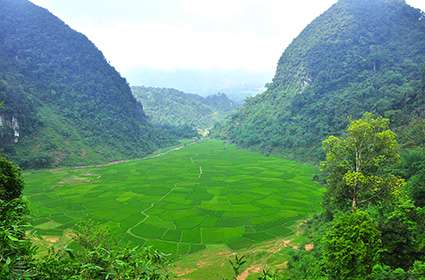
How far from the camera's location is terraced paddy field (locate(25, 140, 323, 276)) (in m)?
34.0

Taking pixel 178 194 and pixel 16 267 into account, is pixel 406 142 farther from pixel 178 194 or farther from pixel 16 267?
pixel 16 267

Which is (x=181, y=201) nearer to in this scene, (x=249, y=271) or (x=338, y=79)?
(x=249, y=271)

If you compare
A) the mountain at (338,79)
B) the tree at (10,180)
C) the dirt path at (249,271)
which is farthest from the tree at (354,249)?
the mountain at (338,79)

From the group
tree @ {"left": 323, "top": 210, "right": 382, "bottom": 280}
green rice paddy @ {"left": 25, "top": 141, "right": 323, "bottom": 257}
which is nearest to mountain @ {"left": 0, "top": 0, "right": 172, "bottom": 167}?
green rice paddy @ {"left": 25, "top": 141, "right": 323, "bottom": 257}

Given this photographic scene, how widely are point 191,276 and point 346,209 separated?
10.2m

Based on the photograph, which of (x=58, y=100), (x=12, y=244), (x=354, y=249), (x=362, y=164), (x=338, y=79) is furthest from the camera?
(x=58, y=100)

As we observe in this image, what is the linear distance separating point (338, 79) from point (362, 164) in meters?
80.7

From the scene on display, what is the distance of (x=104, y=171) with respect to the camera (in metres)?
69.0

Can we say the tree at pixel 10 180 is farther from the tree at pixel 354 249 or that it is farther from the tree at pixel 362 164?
the tree at pixel 362 164

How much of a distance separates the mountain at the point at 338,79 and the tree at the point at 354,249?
4195cm

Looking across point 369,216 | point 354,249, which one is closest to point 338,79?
point 369,216

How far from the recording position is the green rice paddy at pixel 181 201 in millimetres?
34250

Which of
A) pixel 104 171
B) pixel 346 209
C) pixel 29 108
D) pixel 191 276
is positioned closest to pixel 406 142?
pixel 346 209

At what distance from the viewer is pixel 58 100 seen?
3937 inches
